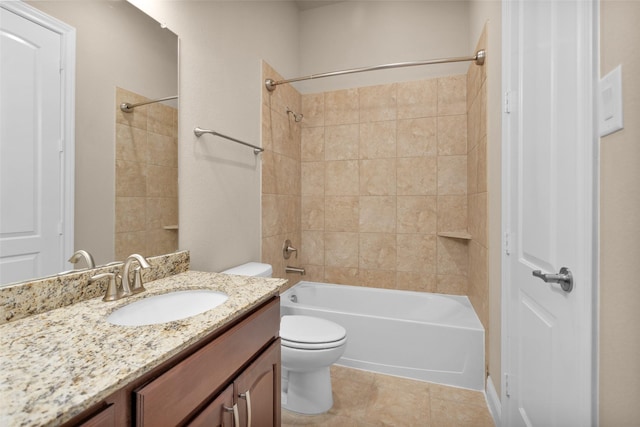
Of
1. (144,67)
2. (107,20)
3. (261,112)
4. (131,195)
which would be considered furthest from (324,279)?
(107,20)

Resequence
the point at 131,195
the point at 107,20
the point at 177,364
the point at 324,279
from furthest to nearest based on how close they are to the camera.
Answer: the point at 324,279, the point at 131,195, the point at 107,20, the point at 177,364

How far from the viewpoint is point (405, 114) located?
98.1 inches

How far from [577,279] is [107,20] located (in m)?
1.74

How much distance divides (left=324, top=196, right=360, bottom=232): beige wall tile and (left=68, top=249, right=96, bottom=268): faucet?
195 centimetres

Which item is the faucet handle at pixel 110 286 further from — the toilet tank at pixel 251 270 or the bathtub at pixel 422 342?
the bathtub at pixel 422 342

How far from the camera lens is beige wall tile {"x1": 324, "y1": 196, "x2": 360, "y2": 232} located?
265 cm


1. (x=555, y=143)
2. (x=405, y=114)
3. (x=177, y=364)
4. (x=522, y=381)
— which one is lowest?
(x=522, y=381)

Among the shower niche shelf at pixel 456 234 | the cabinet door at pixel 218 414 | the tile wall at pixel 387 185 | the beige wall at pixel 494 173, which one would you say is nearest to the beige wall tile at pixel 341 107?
the tile wall at pixel 387 185

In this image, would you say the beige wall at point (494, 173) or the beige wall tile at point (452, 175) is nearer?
the beige wall at point (494, 173)

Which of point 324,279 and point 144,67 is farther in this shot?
point 324,279

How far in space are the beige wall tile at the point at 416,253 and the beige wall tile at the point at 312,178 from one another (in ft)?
2.85

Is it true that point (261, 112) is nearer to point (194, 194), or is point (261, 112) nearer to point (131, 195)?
A: point (194, 194)

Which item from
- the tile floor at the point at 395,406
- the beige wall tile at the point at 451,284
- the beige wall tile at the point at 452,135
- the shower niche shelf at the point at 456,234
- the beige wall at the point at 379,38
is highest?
the beige wall at the point at 379,38

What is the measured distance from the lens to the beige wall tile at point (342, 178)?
2.65 meters
